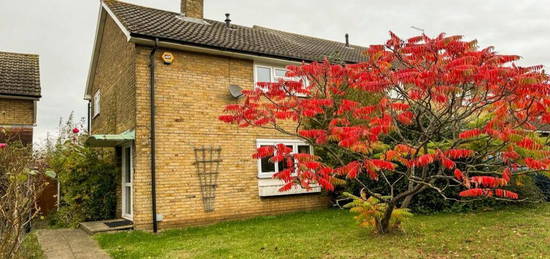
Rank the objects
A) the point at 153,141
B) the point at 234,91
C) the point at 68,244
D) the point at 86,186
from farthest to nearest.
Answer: the point at 86,186
the point at 234,91
the point at 153,141
the point at 68,244

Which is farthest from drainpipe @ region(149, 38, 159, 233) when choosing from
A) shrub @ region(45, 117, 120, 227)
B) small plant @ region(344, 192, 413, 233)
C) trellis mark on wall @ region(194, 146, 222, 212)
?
small plant @ region(344, 192, 413, 233)

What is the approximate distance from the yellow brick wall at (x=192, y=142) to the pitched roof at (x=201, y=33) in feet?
1.58

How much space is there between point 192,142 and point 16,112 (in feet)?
28.7

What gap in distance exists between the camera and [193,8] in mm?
14086

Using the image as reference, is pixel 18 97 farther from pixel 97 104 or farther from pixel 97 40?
pixel 97 40

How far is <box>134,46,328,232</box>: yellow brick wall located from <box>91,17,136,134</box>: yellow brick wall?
771 millimetres

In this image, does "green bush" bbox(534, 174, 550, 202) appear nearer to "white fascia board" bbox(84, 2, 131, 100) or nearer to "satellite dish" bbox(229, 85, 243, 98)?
"satellite dish" bbox(229, 85, 243, 98)

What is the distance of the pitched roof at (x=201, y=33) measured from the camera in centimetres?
1024

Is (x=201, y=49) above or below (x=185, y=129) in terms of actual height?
above

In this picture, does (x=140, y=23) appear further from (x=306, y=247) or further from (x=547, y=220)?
(x=547, y=220)

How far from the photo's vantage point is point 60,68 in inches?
680

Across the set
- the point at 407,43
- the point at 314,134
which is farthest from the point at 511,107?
the point at 314,134

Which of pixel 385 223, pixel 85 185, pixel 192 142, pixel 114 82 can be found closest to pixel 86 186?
pixel 85 185

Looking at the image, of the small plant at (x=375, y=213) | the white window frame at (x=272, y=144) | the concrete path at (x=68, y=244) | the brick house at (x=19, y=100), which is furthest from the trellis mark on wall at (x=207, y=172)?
the brick house at (x=19, y=100)
